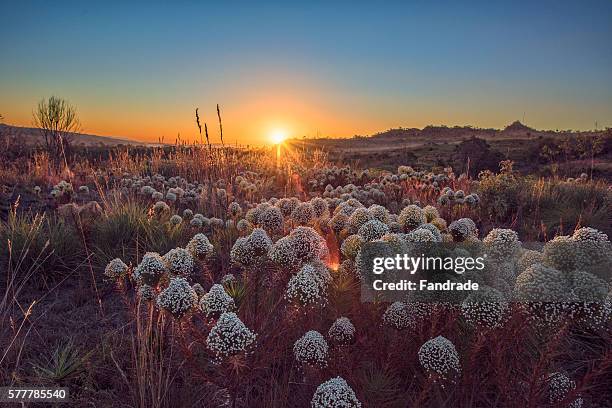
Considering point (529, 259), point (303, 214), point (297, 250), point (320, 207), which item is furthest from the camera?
point (320, 207)

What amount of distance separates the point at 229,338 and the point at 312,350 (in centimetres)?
43

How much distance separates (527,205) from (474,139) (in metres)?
14.6

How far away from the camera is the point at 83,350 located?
9.81 feet

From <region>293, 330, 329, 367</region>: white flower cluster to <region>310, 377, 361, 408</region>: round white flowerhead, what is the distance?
0.88ft

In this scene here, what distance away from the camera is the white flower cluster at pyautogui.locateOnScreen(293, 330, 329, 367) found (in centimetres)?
189

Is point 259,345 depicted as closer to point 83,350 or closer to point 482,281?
point 482,281

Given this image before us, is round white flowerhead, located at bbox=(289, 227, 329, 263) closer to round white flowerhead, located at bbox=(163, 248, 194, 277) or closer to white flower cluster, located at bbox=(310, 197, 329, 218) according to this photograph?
round white flowerhead, located at bbox=(163, 248, 194, 277)

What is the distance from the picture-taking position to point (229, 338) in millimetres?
1668

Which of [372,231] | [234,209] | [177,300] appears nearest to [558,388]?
[372,231]

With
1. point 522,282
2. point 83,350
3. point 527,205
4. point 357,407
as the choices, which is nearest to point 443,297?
point 522,282

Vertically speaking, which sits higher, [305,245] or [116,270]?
[305,245]

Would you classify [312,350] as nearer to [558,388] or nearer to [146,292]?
[146,292]

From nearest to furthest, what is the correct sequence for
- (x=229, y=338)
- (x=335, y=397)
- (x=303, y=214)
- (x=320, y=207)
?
1. (x=335, y=397)
2. (x=229, y=338)
3. (x=303, y=214)
4. (x=320, y=207)

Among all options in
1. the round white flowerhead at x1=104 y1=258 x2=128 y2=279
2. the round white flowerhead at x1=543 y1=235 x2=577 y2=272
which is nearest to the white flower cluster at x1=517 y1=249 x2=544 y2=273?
the round white flowerhead at x1=543 y1=235 x2=577 y2=272
